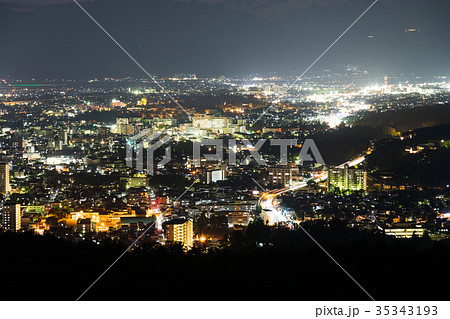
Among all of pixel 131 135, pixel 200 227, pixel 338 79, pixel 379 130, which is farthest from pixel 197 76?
pixel 200 227

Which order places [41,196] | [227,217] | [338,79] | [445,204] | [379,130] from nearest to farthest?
1. [227,217]
2. [445,204]
3. [41,196]
4. [379,130]
5. [338,79]

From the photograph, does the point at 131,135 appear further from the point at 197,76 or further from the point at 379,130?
the point at 197,76

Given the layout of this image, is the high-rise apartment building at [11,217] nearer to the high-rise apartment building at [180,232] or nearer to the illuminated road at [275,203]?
the high-rise apartment building at [180,232]

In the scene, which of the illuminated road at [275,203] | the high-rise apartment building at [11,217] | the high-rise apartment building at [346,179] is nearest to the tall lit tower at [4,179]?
the high-rise apartment building at [11,217]

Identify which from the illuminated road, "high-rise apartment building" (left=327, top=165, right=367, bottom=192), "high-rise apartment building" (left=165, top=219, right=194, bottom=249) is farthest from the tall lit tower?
"high-rise apartment building" (left=327, top=165, right=367, bottom=192)

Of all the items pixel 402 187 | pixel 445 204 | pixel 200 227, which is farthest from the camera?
pixel 402 187

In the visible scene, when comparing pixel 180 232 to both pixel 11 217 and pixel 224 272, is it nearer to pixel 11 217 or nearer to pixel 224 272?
pixel 224 272

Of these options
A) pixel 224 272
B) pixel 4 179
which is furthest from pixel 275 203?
pixel 4 179

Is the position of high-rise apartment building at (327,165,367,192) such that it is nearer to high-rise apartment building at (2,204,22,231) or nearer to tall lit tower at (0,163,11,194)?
high-rise apartment building at (2,204,22,231)
